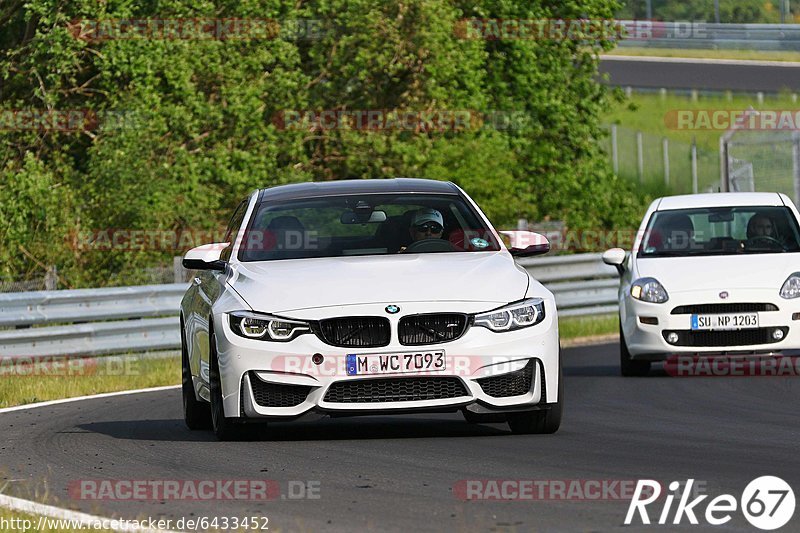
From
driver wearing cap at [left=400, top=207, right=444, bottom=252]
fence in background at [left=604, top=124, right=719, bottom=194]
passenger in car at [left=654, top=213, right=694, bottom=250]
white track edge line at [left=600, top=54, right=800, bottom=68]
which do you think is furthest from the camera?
white track edge line at [left=600, top=54, right=800, bottom=68]

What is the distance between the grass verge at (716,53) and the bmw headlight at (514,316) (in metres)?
49.4

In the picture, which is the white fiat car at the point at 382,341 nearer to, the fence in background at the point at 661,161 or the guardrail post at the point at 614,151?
the fence in background at the point at 661,161

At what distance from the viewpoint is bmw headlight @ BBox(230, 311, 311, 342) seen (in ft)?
31.1

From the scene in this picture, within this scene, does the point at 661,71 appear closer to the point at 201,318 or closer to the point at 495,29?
the point at 495,29

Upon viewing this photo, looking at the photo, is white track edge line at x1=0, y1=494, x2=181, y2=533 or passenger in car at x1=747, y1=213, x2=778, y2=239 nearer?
white track edge line at x1=0, y1=494, x2=181, y2=533

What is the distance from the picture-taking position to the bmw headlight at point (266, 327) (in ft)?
31.1

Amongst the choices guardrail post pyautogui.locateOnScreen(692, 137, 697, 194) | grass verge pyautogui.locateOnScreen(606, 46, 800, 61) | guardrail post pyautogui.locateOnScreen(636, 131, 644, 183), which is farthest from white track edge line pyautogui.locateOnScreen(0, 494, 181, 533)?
grass verge pyautogui.locateOnScreen(606, 46, 800, 61)

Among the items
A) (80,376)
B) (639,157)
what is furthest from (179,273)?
(639,157)

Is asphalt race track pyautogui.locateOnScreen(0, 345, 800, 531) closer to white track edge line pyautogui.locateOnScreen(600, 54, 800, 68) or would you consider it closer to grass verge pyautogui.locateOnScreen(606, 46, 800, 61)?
white track edge line pyautogui.locateOnScreen(600, 54, 800, 68)

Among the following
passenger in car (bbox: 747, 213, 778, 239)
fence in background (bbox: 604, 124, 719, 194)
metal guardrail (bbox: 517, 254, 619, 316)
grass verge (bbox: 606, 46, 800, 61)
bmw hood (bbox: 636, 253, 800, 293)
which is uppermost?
passenger in car (bbox: 747, 213, 778, 239)

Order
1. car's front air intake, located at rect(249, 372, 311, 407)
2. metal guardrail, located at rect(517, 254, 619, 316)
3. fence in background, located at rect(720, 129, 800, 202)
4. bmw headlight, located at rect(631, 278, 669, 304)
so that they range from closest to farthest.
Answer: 1. car's front air intake, located at rect(249, 372, 311, 407)
2. bmw headlight, located at rect(631, 278, 669, 304)
3. metal guardrail, located at rect(517, 254, 619, 316)
4. fence in background, located at rect(720, 129, 800, 202)

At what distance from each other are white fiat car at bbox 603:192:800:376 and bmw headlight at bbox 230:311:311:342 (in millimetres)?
6347

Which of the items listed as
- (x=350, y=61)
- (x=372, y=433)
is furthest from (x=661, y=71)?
(x=372, y=433)

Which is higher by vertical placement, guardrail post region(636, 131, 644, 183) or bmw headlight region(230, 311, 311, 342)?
bmw headlight region(230, 311, 311, 342)
